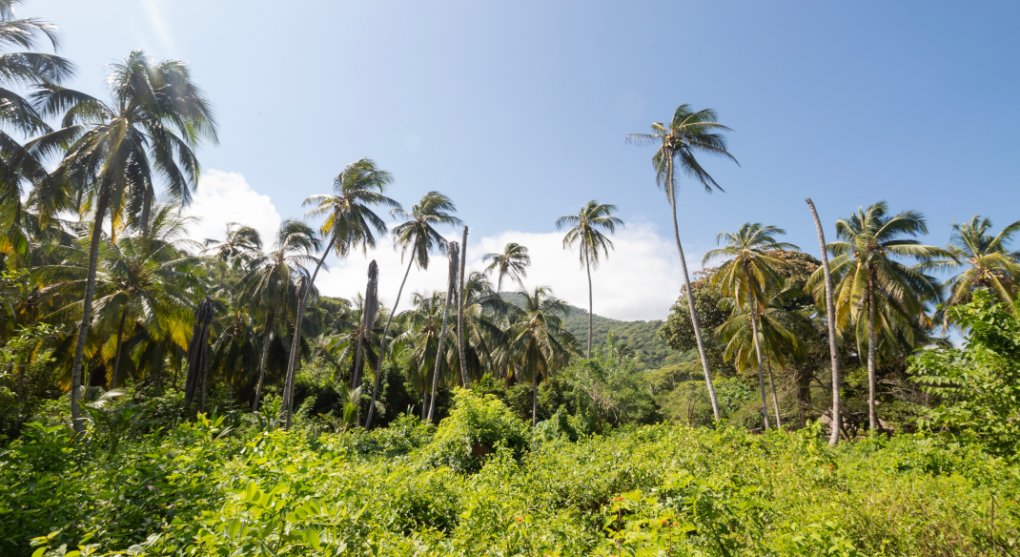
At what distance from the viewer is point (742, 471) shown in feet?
22.8

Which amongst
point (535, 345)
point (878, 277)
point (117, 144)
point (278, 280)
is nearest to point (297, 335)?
point (278, 280)

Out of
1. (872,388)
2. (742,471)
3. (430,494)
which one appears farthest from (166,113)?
(872,388)

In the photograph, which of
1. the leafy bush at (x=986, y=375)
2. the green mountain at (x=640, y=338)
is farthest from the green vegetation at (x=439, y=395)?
the green mountain at (x=640, y=338)

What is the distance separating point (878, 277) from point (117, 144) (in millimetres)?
23843

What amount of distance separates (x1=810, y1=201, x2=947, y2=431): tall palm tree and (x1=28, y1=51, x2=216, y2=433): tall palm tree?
21835 mm

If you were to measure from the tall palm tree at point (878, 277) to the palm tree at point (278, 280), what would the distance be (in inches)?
843

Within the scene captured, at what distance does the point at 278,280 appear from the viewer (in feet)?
60.7

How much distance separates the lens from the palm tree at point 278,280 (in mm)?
18284

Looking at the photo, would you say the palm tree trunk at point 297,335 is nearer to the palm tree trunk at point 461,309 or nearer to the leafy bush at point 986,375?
the palm tree trunk at point 461,309

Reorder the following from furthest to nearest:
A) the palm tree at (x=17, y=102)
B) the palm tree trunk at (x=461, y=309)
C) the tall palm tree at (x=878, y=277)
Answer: the palm tree trunk at (x=461, y=309) < the tall palm tree at (x=878, y=277) < the palm tree at (x=17, y=102)

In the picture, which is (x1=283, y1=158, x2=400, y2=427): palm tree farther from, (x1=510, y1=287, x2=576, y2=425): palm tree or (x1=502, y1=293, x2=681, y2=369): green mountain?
(x1=502, y1=293, x2=681, y2=369): green mountain

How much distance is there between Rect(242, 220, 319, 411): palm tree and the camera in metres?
18.3

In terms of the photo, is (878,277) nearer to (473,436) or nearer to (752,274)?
(752,274)

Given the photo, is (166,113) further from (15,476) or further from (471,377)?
(471,377)
